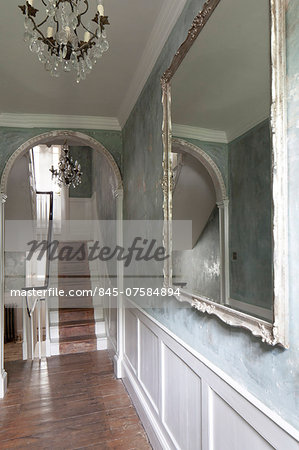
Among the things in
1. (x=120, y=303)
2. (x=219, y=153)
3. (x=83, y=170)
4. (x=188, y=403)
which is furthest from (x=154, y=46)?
(x=83, y=170)

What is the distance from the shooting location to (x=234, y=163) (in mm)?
1168

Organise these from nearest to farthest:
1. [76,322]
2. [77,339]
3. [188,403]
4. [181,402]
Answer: [188,403] → [181,402] → [77,339] → [76,322]

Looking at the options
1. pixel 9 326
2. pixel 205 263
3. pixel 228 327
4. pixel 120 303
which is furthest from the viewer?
pixel 9 326

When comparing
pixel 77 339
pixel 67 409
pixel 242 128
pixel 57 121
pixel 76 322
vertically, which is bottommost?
pixel 67 409

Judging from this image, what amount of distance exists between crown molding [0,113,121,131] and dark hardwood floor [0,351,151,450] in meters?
2.80

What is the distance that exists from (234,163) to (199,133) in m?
0.38

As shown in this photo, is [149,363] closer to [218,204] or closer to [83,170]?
[218,204]

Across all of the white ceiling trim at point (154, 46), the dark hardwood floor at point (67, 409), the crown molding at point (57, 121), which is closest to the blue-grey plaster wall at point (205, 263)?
the white ceiling trim at point (154, 46)

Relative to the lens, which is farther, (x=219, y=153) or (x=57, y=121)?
(x=57, y=121)

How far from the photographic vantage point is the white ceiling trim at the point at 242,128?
1014 millimetres

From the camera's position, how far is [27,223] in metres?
5.61

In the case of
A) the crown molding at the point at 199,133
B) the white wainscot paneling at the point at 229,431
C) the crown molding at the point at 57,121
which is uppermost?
the crown molding at the point at 57,121

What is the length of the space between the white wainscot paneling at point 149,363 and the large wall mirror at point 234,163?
0.80 meters

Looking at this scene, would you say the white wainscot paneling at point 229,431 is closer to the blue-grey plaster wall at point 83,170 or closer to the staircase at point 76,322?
the staircase at point 76,322
